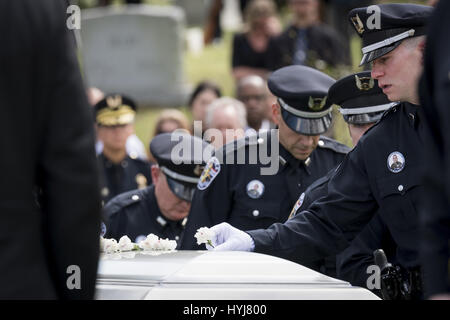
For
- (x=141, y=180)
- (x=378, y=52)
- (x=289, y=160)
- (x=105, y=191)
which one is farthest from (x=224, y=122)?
(x=378, y=52)

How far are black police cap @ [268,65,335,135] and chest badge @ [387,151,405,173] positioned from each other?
1.23 metres

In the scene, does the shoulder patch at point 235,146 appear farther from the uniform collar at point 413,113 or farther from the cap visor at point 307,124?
the uniform collar at point 413,113

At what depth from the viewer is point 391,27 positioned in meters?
3.68

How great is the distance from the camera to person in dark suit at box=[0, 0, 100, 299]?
204 centimetres

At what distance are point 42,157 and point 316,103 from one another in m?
2.97

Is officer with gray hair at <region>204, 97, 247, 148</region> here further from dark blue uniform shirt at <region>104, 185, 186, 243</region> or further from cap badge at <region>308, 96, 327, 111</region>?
cap badge at <region>308, 96, 327, 111</region>

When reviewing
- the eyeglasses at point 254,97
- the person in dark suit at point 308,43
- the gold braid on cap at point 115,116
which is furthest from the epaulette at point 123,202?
the person in dark suit at point 308,43

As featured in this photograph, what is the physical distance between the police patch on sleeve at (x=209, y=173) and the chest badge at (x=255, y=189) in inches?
7.8

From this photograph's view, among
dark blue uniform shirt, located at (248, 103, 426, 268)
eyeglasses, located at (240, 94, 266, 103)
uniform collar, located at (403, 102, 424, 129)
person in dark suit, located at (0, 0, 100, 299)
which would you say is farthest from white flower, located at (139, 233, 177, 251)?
eyeglasses, located at (240, 94, 266, 103)

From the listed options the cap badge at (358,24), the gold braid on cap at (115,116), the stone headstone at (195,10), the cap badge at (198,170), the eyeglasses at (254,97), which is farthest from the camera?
the stone headstone at (195,10)

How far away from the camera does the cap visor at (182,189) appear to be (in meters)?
5.40

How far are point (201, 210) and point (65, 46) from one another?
8.83 ft

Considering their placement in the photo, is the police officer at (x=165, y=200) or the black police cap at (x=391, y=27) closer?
the black police cap at (x=391, y=27)
